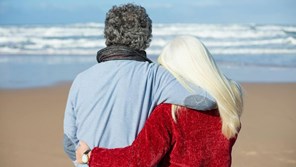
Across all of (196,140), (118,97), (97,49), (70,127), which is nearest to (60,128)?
(70,127)

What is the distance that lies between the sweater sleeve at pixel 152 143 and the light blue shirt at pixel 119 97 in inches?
2.9

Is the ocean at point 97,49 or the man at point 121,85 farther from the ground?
the man at point 121,85

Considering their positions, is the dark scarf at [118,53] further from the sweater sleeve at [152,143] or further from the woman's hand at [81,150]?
Result: the woman's hand at [81,150]

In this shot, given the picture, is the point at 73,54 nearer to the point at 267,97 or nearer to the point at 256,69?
the point at 256,69

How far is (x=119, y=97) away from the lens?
2502 millimetres

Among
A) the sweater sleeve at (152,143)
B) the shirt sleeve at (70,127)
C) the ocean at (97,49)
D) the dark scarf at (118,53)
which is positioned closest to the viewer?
the sweater sleeve at (152,143)

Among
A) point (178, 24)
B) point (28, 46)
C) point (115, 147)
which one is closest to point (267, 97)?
point (115, 147)

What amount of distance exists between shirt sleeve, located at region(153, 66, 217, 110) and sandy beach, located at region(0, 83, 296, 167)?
3280mm

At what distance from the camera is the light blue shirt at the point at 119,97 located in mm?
2482

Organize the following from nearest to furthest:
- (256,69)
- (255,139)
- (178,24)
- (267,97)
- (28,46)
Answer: (255,139) → (267,97) → (256,69) → (28,46) → (178,24)

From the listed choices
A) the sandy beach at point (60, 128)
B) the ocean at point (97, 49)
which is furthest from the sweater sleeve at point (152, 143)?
the ocean at point (97, 49)

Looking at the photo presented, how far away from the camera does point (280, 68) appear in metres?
11.9

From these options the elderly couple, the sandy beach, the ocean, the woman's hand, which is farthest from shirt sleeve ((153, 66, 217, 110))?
the ocean

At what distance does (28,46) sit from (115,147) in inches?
558
